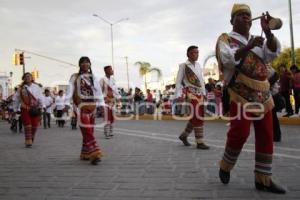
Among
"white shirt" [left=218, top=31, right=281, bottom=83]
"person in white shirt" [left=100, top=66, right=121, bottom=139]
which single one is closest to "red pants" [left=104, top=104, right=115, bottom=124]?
"person in white shirt" [left=100, top=66, right=121, bottom=139]

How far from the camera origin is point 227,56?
4906mm

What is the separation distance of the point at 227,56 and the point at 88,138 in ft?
11.4

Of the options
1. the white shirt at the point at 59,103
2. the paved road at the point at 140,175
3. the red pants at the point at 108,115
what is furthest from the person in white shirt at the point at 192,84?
the white shirt at the point at 59,103

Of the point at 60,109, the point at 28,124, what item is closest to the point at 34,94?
the point at 28,124

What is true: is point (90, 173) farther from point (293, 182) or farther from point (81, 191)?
point (293, 182)

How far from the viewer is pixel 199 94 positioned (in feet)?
30.0

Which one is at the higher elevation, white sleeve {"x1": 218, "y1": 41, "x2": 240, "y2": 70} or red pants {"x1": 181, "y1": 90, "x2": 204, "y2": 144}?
white sleeve {"x1": 218, "y1": 41, "x2": 240, "y2": 70}

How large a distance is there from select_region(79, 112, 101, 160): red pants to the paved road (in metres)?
0.21

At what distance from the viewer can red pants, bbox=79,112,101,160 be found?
24.6 feet

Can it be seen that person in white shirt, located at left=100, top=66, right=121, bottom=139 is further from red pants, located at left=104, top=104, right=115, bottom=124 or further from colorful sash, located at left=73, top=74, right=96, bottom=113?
colorful sash, located at left=73, top=74, right=96, bottom=113

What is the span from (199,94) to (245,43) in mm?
4141

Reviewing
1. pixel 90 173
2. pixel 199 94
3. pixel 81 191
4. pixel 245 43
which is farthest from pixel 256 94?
pixel 199 94

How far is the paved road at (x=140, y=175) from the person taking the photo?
4984mm

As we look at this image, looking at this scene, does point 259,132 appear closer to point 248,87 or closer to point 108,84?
point 248,87
